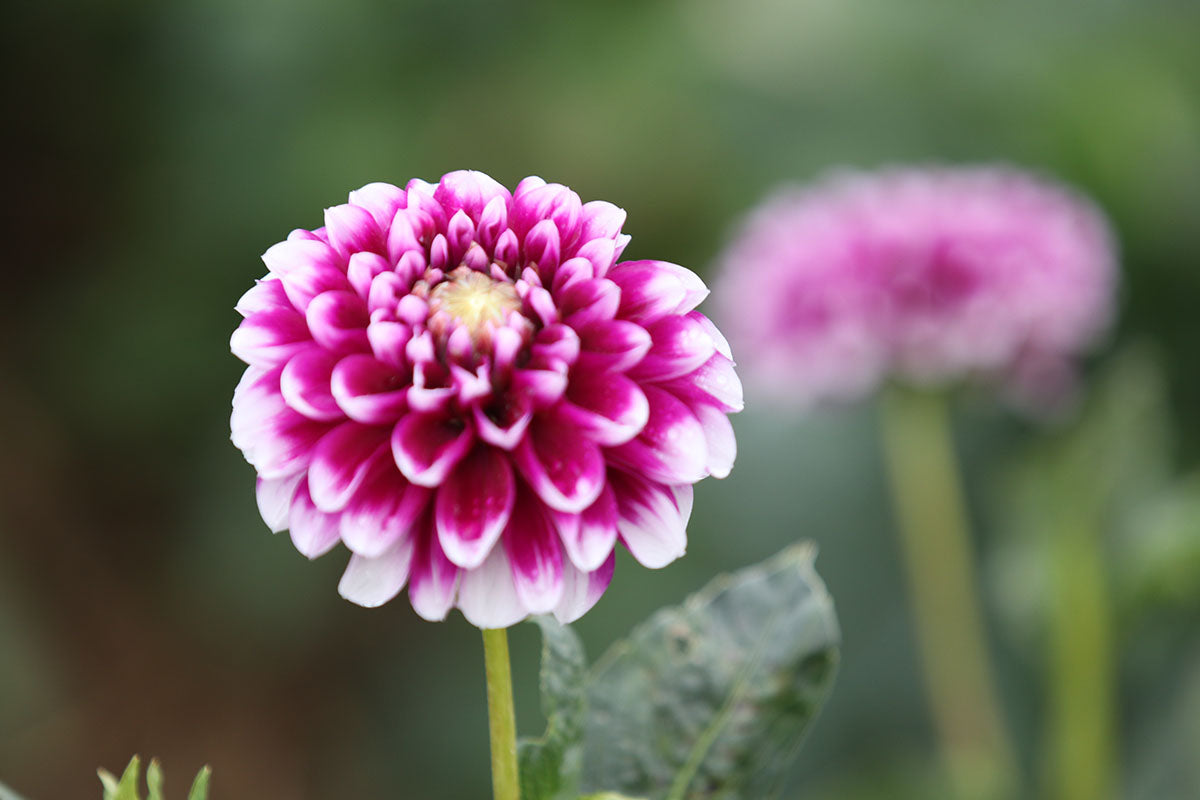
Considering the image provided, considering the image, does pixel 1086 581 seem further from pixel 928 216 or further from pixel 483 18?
pixel 483 18

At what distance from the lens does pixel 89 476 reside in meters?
2.57

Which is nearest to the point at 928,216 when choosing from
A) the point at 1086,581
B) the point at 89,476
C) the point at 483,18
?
the point at 1086,581

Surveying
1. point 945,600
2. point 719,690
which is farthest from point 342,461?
point 945,600

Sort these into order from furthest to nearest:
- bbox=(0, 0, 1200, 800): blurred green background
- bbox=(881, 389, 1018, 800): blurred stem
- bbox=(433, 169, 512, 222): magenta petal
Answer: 1. bbox=(0, 0, 1200, 800): blurred green background
2. bbox=(881, 389, 1018, 800): blurred stem
3. bbox=(433, 169, 512, 222): magenta petal

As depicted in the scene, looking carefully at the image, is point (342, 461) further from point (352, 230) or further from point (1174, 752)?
point (1174, 752)

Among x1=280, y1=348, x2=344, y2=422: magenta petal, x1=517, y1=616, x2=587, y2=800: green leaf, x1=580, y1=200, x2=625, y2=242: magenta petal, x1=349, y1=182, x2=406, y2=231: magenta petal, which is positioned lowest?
x1=517, y1=616, x2=587, y2=800: green leaf

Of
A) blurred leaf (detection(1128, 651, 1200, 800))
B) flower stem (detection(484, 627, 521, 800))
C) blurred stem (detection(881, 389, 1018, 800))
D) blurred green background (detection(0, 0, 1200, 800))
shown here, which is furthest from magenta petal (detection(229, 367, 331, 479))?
blurred green background (detection(0, 0, 1200, 800))

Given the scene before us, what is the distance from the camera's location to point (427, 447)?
20.1 inches

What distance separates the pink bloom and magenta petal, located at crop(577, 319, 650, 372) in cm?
77

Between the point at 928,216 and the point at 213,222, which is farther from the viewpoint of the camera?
the point at 213,222

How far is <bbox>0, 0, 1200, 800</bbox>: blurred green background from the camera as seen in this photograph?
2.00 meters

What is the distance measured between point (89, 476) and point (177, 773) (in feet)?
2.20

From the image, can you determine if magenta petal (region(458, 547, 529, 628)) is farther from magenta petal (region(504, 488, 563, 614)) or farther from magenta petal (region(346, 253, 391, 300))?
magenta petal (region(346, 253, 391, 300))

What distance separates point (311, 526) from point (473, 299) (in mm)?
122
